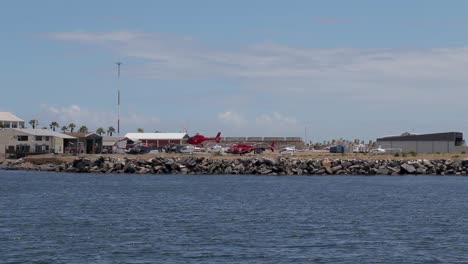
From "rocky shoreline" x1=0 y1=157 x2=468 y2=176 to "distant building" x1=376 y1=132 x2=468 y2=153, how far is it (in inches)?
987

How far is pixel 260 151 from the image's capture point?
11994 cm

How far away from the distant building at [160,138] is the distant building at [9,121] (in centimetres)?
2514

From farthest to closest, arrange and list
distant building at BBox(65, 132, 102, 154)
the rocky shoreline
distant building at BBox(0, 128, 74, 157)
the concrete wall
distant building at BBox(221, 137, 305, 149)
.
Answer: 1. distant building at BBox(221, 137, 305, 149)
2. distant building at BBox(65, 132, 102, 154)
3. distant building at BBox(0, 128, 74, 157)
4. the concrete wall
5. the rocky shoreline

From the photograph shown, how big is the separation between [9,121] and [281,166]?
81.1 meters

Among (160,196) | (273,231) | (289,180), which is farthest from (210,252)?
(289,180)

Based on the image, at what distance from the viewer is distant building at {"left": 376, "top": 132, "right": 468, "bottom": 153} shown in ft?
399

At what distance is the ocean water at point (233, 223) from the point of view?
3309 cm

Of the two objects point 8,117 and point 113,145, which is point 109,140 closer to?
point 113,145

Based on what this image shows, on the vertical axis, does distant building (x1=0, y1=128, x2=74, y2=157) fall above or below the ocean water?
above

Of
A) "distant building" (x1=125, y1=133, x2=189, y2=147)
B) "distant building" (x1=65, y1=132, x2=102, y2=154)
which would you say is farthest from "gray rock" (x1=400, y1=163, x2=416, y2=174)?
"distant building" (x1=125, y1=133, x2=189, y2=147)

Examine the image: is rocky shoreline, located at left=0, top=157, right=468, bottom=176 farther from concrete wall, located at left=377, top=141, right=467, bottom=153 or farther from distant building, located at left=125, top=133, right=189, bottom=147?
distant building, located at left=125, top=133, right=189, bottom=147

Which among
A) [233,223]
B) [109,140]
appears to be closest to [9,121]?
[109,140]

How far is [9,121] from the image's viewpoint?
15838 centimetres

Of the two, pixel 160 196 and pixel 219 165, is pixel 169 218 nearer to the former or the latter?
pixel 160 196
